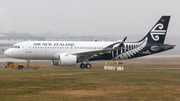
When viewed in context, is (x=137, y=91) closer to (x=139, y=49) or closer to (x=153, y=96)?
(x=153, y=96)

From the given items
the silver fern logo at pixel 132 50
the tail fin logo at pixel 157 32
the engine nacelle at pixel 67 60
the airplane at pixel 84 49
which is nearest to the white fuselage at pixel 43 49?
the airplane at pixel 84 49

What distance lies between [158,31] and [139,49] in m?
5.01

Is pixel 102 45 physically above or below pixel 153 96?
above

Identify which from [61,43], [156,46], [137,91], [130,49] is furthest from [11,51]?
[137,91]

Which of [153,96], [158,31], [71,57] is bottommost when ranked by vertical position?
[153,96]

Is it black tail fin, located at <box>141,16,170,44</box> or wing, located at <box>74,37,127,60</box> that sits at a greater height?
black tail fin, located at <box>141,16,170,44</box>

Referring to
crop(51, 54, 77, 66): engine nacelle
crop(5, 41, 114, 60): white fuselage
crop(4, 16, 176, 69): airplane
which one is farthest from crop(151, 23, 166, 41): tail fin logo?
crop(51, 54, 77, 66): engine nacelle

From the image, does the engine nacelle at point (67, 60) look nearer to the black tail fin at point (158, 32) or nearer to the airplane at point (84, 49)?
the airplane at point (84, 49)

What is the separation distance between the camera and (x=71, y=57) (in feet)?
136

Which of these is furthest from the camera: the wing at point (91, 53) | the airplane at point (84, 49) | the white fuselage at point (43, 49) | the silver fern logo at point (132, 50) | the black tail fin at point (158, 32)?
the black tail fin at point (158, 32)

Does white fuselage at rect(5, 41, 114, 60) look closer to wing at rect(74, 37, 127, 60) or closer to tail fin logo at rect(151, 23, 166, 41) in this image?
wing at rect(74, 37, 127, 60)

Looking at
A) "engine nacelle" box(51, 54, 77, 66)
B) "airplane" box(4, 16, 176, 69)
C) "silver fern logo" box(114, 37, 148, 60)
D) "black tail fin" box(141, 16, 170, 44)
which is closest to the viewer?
"engine nacelle" box(51, 54, 77, 66)

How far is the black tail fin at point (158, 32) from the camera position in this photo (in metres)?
47.9

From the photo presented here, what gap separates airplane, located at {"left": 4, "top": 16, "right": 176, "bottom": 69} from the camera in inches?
1673
